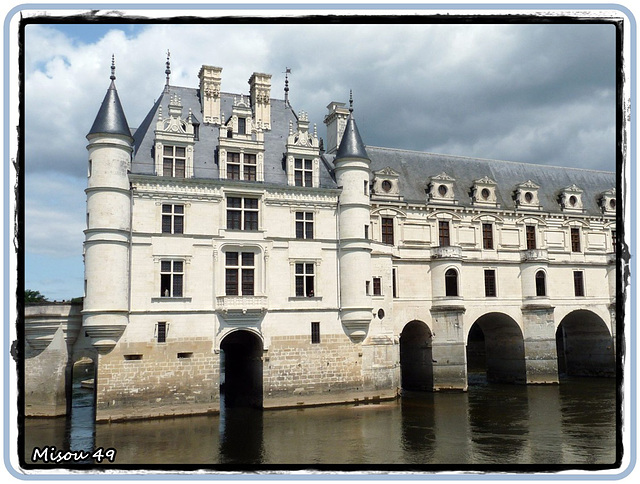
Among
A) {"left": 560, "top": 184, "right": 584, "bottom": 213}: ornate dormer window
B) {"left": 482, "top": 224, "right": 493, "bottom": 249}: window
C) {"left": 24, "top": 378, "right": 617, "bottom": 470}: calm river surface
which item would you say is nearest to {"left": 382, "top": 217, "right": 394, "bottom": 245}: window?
{"left": 482, "top": 224, "right": 493, "bottom": 249}: window

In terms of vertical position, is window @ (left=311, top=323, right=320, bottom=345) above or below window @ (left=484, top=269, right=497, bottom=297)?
below

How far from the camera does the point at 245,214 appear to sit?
86.6ft

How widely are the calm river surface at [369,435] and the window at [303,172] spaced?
10.5 metres

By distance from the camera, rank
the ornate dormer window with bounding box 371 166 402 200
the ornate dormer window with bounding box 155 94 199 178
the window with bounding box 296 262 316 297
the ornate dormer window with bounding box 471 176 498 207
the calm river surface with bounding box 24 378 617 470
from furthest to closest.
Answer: the ornate dormer window with bounding box 471 176 498 207 < the ornate dormer window with bounding box 371 166 402 200 < the window with bounding box 296 262 316 297 < the ornate dormer window with bounding box 155 94 199 178 < the calm river surface with bounding box 24 378 617 470

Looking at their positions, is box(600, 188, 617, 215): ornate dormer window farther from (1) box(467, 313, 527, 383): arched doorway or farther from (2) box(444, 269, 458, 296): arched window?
(2) box(444, 269, 458, 296): arched window

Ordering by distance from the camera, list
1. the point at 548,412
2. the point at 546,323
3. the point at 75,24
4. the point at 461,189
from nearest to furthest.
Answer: the point at 75,24 → the point at 548,412 → the point at 546,323 → the point at 461,189

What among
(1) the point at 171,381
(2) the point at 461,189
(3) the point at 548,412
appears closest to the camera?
(1) the point at 171,381

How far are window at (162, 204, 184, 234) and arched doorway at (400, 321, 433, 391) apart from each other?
48.5 ft

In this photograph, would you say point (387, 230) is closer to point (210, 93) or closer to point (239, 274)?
point (239, 274)

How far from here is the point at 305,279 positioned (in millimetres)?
27094

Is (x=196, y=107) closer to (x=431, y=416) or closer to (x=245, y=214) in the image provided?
(x=245, y=214)

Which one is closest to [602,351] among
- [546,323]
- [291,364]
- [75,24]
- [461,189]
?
[546,323]

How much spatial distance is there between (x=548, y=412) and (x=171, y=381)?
54.1 feet

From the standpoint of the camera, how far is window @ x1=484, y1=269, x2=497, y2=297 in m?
34.0
